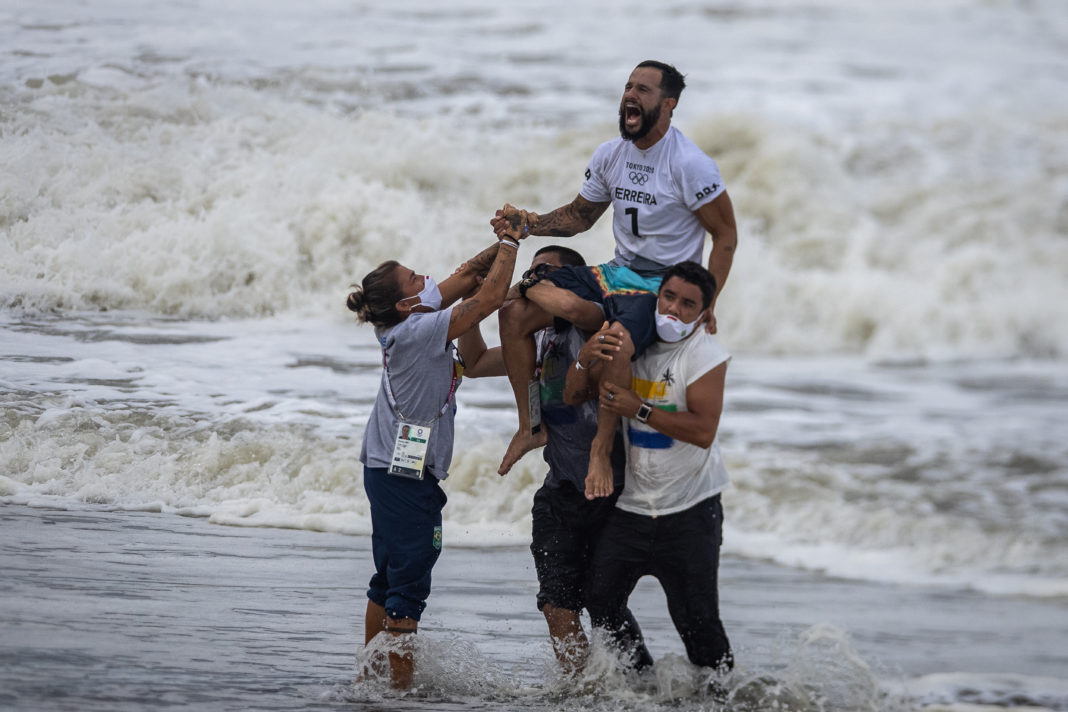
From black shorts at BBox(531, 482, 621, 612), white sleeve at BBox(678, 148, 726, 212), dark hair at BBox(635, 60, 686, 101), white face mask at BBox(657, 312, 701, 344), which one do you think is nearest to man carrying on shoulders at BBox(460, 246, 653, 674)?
black shorts at BBox(531, 482, 621, 612)

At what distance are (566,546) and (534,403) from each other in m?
0.49

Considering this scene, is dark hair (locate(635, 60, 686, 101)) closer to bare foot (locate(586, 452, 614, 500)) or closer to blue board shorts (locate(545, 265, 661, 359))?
blue board shorts (locate(545, 265, 661, 359))

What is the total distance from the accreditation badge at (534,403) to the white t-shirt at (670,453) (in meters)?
0.42

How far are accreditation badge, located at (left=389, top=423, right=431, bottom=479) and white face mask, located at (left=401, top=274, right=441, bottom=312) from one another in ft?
1.32

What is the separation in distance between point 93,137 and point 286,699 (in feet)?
15.0

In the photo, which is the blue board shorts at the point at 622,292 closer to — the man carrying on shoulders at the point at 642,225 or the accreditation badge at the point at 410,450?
the man carrying on shoulders at the point at 642,225

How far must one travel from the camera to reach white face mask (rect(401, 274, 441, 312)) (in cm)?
396

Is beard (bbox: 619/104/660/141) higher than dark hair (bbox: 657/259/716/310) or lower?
higher

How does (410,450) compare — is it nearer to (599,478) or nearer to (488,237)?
(599,478)

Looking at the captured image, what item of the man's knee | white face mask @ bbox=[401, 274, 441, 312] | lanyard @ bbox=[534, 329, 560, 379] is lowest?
lanyard @ bbox=[534, 329, 560, 379]

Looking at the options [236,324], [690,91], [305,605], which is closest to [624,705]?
[305,605]

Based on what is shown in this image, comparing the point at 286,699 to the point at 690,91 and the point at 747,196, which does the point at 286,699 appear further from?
the point at 690,91

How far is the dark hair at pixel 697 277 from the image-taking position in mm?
3676

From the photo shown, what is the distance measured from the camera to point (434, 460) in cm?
391
